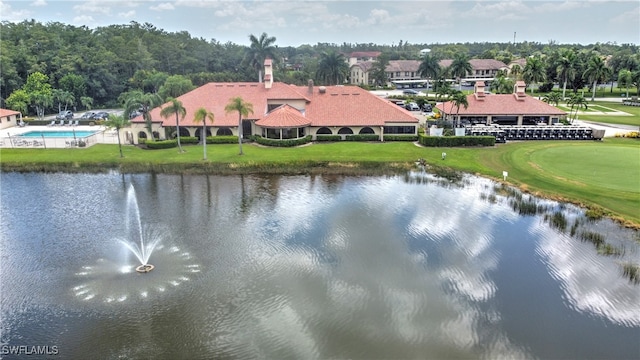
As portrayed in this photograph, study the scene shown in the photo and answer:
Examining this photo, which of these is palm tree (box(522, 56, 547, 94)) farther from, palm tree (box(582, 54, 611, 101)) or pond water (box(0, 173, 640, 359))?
pond water (box(0, 173, 640, 359))

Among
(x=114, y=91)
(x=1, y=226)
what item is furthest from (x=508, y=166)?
(x=114, y=91)

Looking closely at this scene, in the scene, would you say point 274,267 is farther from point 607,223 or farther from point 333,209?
point 607,223

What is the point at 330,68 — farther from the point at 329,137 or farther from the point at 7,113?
the point at 7,113

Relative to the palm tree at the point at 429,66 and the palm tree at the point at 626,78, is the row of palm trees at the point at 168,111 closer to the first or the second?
the palm tree at the point at 429,66

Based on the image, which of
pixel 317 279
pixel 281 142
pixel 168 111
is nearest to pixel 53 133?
pixel 168 111

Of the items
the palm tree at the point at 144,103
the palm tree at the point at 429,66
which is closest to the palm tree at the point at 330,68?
the palm tree at the point at 429,66

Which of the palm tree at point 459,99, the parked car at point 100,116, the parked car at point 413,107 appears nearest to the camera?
the palm tree at point 459,99

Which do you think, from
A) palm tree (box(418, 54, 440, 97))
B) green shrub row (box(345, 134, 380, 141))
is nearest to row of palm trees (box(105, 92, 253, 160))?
green shrub row (box(345, 134, 380, 141))
